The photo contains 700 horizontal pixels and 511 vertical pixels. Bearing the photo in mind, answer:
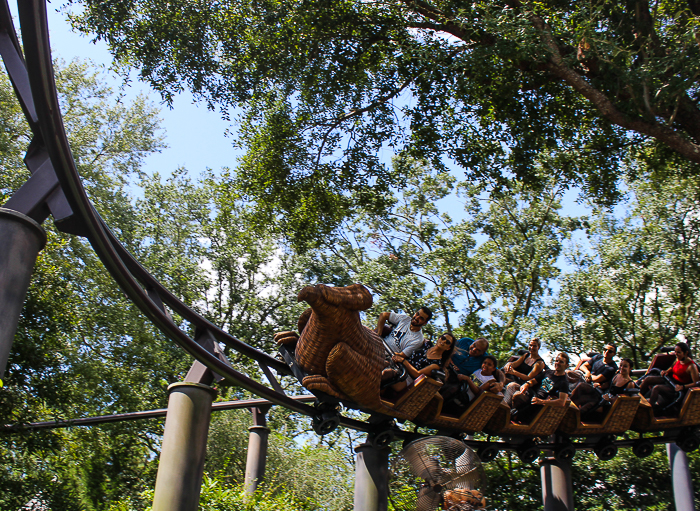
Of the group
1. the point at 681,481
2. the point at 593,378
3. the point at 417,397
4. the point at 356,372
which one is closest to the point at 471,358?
the point at 417,397

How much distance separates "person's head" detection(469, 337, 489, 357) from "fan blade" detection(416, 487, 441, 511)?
1974 mm

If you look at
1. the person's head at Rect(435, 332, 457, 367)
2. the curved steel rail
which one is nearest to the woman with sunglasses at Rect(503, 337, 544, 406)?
the person's head at Rect(435, 332, 457, 367)

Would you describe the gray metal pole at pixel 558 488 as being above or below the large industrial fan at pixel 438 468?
above

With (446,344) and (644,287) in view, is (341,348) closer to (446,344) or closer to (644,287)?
(446,344)

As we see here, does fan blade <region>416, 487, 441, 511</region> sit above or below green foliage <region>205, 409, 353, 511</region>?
below

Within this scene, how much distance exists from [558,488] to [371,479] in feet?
8.20

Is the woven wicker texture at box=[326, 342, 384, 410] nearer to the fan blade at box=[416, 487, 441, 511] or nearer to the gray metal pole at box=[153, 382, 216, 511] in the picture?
the fan blade at box=[416, 487, 441, 511]

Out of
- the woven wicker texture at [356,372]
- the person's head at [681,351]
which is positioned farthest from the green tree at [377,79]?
the woven wicker texture at [356,372]

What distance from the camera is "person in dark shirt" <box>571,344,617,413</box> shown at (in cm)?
657

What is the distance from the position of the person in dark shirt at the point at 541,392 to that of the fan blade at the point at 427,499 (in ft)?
6.30

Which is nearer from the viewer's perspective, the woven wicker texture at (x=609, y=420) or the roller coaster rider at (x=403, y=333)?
the roller coaster rider at (x=403, y=333)

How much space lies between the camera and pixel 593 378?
6.90 m

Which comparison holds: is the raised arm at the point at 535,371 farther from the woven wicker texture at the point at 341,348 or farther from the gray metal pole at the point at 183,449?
the gray metal pole at the point at 183,449

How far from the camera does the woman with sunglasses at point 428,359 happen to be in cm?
568
